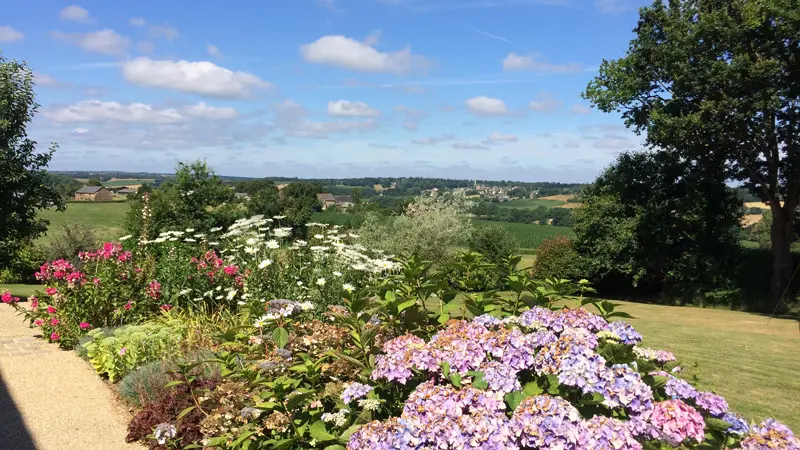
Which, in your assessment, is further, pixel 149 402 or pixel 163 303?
pixel 163 303

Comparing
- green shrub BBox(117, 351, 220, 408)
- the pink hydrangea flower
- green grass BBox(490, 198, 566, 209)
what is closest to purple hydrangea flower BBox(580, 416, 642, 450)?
the pink hydrangea flower

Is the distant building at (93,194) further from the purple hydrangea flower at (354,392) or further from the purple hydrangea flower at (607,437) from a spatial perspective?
the purple hydrangea flower at (607,437)

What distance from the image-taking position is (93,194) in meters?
67.1

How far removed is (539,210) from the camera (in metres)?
54.6

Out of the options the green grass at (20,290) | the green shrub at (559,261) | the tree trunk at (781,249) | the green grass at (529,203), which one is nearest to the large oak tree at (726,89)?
the tree trunk at (781,249)

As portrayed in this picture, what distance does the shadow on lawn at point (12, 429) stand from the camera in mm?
4234

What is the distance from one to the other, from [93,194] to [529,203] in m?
55.0

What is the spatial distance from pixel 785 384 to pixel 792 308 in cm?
1337

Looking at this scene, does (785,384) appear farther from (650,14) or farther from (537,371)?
(650,14)

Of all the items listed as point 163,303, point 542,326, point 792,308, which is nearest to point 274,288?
point 163,303

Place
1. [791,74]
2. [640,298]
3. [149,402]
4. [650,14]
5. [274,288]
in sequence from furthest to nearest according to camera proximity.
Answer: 1. [640,298]
2. [650,14]
3. [791,74]
4. [274,288]
5. [149,402]

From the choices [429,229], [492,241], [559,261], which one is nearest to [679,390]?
[429,229]

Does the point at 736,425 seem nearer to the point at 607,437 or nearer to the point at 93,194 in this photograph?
the point at 607,437

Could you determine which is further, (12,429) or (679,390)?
(12,429)
